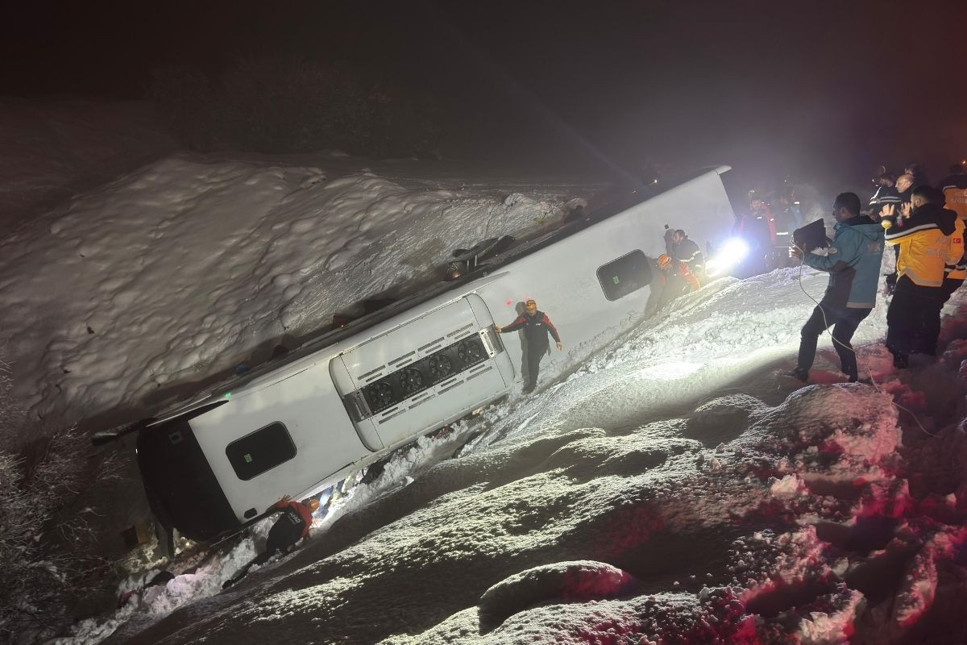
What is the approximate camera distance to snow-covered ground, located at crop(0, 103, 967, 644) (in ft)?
8.76

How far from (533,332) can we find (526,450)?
1572 mm

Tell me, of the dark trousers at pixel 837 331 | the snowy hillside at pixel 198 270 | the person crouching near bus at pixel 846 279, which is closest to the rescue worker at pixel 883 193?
the person crouching near bus at pixel 846 279

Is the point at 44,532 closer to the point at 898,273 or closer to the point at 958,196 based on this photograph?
the point at 898,273

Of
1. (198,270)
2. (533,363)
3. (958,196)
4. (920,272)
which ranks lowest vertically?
(920,272)

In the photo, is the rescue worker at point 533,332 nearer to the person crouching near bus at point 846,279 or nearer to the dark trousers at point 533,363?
the dark trousers at point 533,363

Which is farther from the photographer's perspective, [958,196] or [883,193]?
[883,193]

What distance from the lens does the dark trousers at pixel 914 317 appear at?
15.0ft

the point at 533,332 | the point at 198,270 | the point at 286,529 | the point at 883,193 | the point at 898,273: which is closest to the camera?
the point at 898,273

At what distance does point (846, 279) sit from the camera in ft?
15.0

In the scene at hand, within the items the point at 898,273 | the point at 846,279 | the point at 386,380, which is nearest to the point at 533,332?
the point at 386,380

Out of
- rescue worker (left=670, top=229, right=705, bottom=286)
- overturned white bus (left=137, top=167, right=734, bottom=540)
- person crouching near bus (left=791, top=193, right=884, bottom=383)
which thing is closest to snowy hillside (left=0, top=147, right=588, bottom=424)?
overturned white bus (left=137, top=167, right=734, bottom=540)

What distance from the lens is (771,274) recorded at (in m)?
Answer: 7.52

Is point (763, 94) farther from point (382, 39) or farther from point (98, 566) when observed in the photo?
point (98, 566)

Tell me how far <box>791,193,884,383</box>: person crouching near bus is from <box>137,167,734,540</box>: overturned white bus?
2342 millimetres
